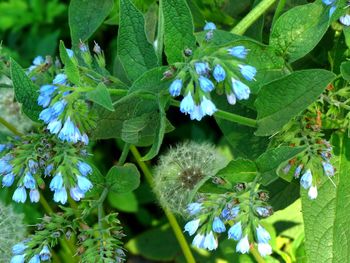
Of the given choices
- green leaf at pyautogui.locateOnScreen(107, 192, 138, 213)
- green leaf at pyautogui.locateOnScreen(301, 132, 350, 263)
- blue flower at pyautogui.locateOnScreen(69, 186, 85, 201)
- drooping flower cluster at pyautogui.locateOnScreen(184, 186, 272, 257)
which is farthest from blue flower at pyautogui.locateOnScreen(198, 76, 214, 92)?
green leaf at pyautogui.locateOnScreen(107, 192, 138, 213)

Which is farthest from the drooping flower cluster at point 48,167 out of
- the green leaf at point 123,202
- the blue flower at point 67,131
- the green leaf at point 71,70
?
the green leaf at point 123,202

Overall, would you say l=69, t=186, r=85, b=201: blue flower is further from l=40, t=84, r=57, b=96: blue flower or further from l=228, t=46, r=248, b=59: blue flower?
l=228, t=46, r=248, b=59: blue flower

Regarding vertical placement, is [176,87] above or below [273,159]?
above

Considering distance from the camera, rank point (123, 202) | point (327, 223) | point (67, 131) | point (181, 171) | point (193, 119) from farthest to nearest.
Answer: point (123, 202) → point (181, 171) → point (327, 223) → point (193, 119) → point (67, 131)

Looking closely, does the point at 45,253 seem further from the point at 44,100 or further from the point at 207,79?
the point at 207,79

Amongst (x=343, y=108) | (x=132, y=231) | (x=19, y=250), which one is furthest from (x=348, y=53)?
(x=132, y=231)

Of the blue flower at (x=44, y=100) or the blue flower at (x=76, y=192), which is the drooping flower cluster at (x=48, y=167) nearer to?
the blue flower at (x=76, y=192)

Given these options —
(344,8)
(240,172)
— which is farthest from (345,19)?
(240,172)
